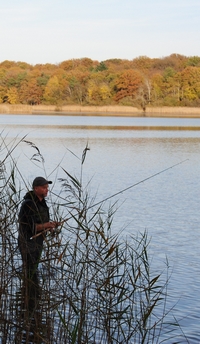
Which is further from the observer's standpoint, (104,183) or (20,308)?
(104,183)

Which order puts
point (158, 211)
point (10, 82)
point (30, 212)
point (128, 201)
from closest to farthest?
point (30, 212), point (158, 211), point (128, 201), point (10, 82)

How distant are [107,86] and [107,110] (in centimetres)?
1690

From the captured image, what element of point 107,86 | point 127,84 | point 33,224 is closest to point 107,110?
point 127,84

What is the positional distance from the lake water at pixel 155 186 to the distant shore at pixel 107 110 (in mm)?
25377

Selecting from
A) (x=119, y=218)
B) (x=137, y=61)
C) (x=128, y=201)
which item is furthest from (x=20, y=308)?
(x=137, y=61)

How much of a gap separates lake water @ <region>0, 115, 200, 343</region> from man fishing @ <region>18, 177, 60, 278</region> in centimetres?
28

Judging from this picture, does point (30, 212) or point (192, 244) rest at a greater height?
point (30, 212)

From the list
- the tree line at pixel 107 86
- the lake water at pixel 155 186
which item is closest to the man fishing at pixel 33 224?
the lake water at pixel 155 186

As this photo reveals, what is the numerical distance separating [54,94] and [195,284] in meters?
76.6

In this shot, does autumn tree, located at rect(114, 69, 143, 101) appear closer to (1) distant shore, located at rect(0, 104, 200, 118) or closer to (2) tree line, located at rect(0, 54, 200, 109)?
(2) tree line, located at rect(0, 54, 200, 109)

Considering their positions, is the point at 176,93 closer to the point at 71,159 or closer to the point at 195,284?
the point at 71,159

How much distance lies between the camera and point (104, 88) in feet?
264

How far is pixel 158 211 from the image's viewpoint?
1282 centimetres

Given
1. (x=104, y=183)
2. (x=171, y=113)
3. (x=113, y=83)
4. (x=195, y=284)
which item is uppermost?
(x=113, y=83)
